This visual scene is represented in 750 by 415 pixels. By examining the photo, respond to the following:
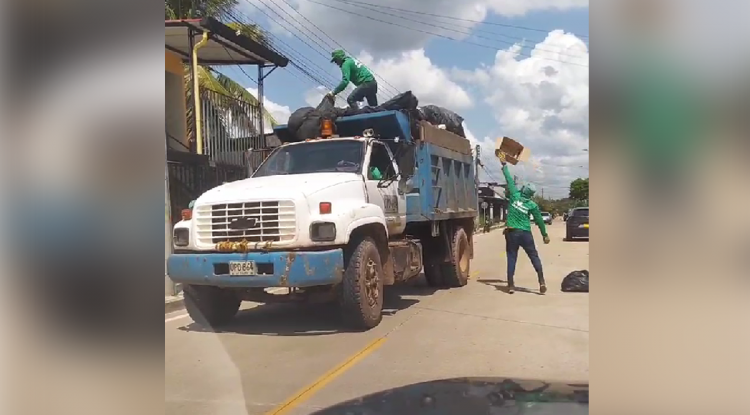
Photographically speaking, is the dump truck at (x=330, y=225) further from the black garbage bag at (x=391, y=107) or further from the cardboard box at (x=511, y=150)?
the cardboard box at (x=511, y=150)

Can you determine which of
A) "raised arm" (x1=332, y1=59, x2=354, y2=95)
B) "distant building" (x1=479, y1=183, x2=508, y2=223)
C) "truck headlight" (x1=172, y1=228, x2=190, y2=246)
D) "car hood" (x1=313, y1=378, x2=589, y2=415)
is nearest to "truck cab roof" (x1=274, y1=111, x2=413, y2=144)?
→ "raised arm" (x1=332, y1=59, x2=354, y2=95)

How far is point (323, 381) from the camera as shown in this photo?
3898mm

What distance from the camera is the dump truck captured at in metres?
4.25

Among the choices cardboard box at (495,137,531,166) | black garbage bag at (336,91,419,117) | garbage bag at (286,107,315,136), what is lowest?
cardboard box at (495,137,531,166)

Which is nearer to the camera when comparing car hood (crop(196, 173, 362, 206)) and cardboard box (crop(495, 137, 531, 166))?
cardboard box (crop(495, 137, 531, 166))

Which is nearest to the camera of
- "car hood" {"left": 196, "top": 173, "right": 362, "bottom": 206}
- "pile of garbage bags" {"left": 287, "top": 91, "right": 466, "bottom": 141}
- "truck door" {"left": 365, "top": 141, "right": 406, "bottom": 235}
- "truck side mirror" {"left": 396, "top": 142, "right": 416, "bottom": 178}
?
"car hood" {"left": 196, "top": 173, "right": 362, "bottom": 206}

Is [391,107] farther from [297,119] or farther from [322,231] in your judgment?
[322,231]

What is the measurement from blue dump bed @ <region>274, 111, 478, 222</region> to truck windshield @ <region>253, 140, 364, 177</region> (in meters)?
0.20

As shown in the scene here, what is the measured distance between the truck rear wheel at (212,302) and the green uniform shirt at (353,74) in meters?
1.79

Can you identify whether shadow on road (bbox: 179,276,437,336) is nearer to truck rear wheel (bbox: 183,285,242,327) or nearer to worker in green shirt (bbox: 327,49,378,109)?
truck rear wheel (bbox: 183,285,242,327)
